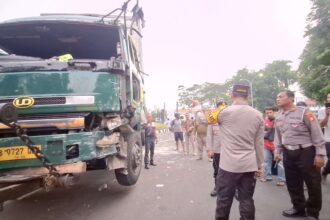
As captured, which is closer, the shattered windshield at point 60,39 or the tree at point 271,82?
the shattered windshield at point 60,39

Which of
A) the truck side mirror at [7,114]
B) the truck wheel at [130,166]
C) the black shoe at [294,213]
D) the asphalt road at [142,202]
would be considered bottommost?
the asphalt road at [142,202]

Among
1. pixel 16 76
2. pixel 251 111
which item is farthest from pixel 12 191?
pixel 251 111

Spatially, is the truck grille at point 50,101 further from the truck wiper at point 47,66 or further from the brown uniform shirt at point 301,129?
the brown uniform shirt at point 301,129

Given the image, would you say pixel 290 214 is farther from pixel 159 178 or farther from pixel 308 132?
pixel 159 178

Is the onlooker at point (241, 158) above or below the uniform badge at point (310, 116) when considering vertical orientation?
below

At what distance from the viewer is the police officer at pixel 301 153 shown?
12.1 ft

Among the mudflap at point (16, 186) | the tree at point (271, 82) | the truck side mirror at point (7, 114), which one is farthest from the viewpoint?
the tree at point (271, 82)

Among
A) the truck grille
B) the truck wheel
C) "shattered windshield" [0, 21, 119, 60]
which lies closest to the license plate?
the truck grille

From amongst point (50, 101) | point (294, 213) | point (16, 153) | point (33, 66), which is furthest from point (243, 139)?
point (33, 66)

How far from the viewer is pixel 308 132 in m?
3.79

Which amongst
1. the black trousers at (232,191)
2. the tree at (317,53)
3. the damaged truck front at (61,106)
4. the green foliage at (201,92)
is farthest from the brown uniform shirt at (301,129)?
the green foliage at (201,92)

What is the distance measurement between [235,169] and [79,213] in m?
2.36

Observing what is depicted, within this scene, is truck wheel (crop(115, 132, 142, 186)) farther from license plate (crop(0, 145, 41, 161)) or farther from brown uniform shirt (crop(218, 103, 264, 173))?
brown uniform shirt (crop(218, 103, 264, 173))

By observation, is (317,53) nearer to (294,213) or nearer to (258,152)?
(294,213)
